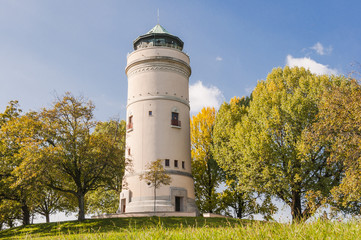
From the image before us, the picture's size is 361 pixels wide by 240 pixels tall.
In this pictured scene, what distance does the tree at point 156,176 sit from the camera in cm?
2881

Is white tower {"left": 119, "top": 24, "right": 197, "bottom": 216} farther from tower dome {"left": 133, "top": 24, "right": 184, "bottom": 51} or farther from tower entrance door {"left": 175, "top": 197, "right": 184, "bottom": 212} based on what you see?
tower dome {"left": 133, "top": 24, "right": 184, "bottom": 51}

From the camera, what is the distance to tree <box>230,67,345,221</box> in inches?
974

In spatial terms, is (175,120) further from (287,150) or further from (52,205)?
(52,205)

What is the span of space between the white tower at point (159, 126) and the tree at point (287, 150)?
23.0 ft

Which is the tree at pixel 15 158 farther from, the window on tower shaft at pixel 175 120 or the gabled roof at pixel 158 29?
the gabled roof at pixel 158 29

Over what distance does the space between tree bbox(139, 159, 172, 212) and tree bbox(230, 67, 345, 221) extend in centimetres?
656

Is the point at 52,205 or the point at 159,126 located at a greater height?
the point at 159,126

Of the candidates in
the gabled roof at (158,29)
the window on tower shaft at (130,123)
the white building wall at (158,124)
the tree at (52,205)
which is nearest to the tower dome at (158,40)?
the gabled roof at (158,29)

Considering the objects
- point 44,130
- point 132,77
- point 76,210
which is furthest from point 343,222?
point 76,210

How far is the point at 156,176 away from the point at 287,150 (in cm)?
1116

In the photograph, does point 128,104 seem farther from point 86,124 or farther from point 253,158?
point 253,158

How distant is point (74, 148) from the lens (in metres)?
24.4

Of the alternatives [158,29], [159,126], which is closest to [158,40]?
[158,29]

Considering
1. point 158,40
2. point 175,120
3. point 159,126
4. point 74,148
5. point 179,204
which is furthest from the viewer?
point 158,40
